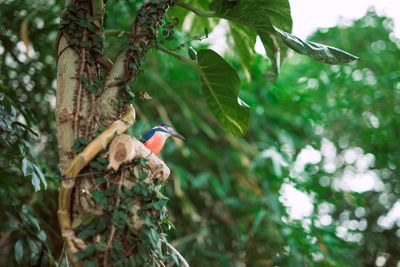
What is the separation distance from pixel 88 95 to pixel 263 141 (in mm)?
2056

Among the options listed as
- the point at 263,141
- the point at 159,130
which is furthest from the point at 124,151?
the point at 263,141

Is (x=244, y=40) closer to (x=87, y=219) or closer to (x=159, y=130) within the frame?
(x=159, y=130)

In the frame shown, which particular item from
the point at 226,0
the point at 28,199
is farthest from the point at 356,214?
the point at 226,0

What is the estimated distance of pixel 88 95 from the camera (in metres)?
0.64

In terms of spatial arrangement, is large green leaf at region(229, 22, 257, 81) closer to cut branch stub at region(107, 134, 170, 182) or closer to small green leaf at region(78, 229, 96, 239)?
cut branch stub at region(107, 134, 170, 182)

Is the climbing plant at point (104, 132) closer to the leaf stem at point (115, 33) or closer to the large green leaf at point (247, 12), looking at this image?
the large green leaf at point (247, 12)

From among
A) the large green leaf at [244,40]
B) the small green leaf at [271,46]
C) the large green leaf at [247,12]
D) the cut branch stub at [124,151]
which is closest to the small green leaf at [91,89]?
the cut branch stub at [124,151]

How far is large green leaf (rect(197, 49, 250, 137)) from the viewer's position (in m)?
0.81

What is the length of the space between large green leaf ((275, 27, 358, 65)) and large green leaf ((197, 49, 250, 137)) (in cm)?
14

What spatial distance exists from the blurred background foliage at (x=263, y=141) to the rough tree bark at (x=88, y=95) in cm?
97

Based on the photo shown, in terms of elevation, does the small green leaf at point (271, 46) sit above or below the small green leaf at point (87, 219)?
above

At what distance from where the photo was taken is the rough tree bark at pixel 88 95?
566 mm

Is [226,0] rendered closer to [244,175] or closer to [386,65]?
[244,175]

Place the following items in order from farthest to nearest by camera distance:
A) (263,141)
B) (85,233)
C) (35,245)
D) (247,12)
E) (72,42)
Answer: (263,141) → (35,245) → (247,12) → (72,42) → (85,233)
